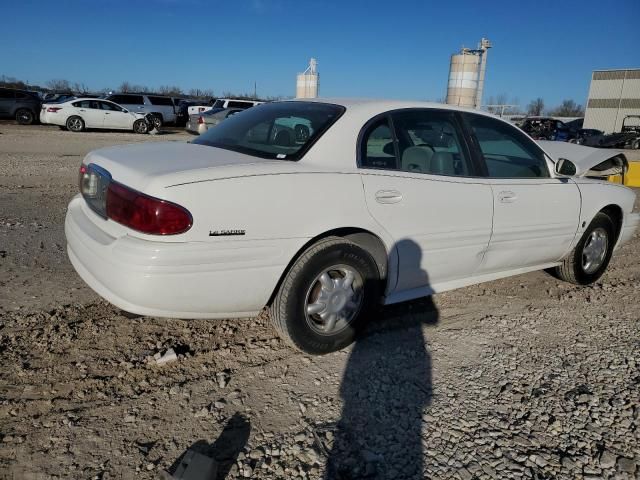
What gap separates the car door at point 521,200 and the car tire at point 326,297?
118 centimetres

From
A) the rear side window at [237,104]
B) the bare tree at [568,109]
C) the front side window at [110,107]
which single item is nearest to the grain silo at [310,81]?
the rear side window at [237,104]

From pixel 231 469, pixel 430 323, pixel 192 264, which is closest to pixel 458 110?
pixel 430 323

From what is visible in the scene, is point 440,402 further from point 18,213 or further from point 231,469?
point 18,213

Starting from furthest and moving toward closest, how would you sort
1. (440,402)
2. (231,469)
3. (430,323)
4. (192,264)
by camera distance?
(430,323) < (440,402) < (192,264) < (231,469)

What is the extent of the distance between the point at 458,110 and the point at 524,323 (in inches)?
66.5

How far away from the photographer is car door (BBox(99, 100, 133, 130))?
20.2m

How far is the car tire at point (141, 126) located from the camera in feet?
68.8

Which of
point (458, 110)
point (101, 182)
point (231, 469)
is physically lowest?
point (231, 469)

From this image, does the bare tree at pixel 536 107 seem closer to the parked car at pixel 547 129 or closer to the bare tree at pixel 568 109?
the bare tree at pixel 568 109

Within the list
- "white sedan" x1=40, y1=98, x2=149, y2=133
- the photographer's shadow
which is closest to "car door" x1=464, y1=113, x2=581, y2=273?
the photographer's shadow

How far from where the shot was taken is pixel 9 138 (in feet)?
48.3

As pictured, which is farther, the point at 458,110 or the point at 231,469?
the point at 458,110

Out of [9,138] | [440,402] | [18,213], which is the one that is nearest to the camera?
[440,402]

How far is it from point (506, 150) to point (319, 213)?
1.99 m
